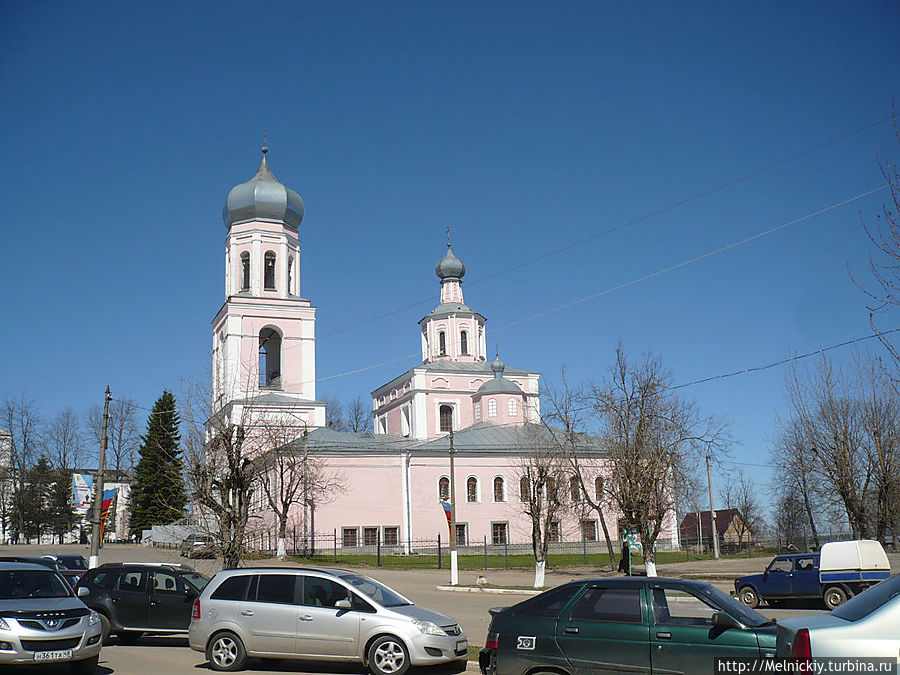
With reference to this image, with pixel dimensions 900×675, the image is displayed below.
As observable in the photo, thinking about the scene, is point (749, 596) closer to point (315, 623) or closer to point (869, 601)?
point (315, 623)

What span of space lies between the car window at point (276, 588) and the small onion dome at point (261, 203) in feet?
147

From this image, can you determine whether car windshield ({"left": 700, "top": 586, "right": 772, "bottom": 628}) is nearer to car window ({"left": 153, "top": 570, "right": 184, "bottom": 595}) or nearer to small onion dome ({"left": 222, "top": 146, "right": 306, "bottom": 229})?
car window ({"left": 153, "top": 570, "right": 184, "bottom": 595})

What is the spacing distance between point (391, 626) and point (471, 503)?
1660 inches

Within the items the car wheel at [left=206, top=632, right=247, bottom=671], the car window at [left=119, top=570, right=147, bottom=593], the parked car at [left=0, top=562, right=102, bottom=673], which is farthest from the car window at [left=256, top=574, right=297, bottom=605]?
the car window at [left=119, top=570, right=147, bottom=593]

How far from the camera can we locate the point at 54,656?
36.8 feet

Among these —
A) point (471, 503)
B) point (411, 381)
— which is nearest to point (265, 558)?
point (471, 503)

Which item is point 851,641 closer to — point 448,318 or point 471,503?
point 471,503

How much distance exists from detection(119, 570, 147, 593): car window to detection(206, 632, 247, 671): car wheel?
410cm

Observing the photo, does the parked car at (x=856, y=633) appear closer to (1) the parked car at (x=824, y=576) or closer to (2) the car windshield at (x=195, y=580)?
(2) the car windshield at (x=195, y=580)

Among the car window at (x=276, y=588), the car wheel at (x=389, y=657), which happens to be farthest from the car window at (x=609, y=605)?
the car window at (x=276, y=588)

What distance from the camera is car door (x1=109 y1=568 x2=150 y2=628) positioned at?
15.8 m

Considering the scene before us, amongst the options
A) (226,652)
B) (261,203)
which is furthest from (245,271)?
(226,652)

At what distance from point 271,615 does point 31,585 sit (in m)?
3.55

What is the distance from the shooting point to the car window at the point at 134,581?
52.9ft
